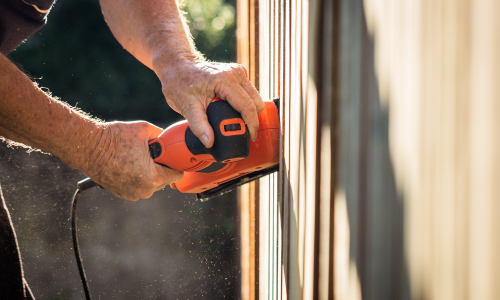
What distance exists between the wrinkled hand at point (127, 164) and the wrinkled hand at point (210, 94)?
0.83ft

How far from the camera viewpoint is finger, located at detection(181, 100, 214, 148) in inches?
44.1

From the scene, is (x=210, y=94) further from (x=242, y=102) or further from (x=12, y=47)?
(x=12, y=47)

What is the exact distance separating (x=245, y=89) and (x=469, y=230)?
878mm

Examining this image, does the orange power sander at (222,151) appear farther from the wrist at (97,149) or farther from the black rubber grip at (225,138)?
the wrist at (97,149)

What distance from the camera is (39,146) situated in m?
1.19

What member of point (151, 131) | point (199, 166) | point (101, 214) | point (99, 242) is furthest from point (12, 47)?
point (101, 214)

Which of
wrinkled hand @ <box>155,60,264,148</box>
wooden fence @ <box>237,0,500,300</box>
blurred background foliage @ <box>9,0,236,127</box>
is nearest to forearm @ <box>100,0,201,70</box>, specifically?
wrinkled hand @ <box>155,60,264,148</box>

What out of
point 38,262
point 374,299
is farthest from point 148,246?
point 374,299

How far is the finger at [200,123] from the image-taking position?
112cm

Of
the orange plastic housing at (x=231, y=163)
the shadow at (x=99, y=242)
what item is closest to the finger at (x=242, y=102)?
the orange plastic housing at (x=231, y=163)

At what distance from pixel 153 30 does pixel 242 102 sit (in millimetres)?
671

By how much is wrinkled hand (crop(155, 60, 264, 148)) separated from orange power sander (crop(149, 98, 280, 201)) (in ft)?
0.09

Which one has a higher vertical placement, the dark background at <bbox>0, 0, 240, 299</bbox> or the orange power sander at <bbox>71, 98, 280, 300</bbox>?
the orange power sander at <bbox>71, 98, 280, 300</bbox>

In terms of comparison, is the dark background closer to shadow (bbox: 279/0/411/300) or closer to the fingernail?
the fingernail
